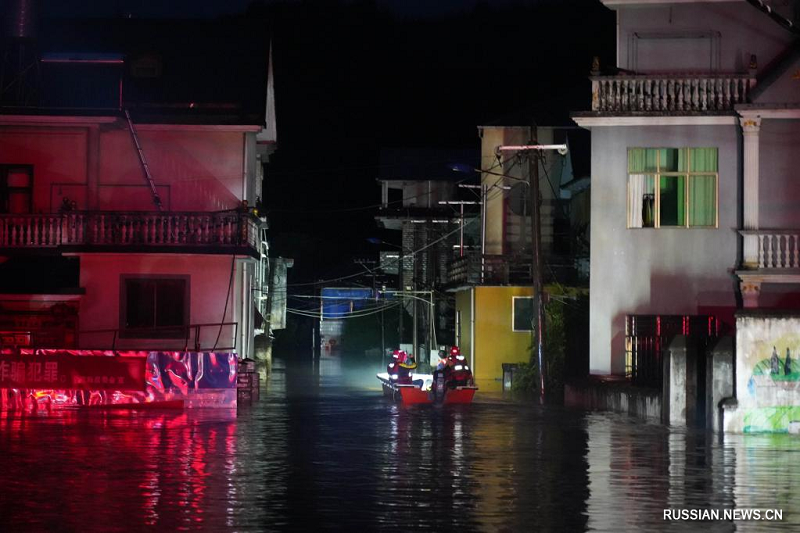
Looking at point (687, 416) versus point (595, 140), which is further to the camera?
point (595, 140)

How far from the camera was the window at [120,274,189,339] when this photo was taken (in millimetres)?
37031

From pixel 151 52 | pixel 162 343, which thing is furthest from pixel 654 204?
pixel 151 52

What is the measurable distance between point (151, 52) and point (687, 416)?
72.8 ft

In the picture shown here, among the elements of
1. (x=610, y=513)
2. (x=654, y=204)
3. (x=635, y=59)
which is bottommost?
(x=610, y=513)

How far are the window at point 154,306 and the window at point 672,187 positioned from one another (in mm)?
13365

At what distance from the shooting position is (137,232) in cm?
3669

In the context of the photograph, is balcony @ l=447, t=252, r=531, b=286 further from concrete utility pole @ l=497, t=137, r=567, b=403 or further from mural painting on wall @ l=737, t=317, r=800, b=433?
mural painting on wall @ l=737, t=317, r=800, b=433

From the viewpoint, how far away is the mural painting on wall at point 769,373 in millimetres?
25484

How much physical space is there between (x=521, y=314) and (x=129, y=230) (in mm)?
19623

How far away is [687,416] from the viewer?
27.9m

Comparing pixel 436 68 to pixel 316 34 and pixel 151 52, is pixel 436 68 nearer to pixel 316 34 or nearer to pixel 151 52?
pixel 316 34

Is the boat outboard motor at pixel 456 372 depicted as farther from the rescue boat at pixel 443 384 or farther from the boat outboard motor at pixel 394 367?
the boat outboard motor at pixel 394 367

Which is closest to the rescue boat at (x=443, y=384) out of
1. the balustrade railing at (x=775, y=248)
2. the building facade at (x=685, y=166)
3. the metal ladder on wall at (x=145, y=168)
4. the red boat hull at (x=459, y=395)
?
the red boat hull at (x=459, y=395)

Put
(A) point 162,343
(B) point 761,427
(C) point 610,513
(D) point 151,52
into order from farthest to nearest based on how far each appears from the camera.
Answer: (D) point 151,52, (A) point 162,343, (B) point 761,427, (C) point 610,513
